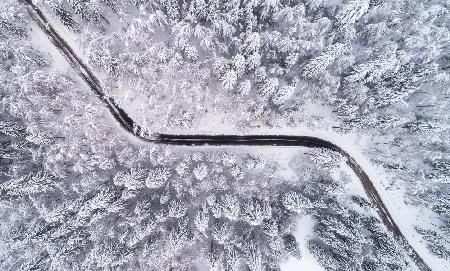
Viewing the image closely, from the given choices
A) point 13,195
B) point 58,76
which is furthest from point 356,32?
point 13,195

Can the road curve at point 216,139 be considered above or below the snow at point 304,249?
above

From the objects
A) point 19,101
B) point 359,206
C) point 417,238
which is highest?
point 19,101

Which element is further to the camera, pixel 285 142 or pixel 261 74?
pixel 285 142

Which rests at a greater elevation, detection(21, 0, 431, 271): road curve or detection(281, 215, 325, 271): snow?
detection(21, 0, 431, 271): road curve

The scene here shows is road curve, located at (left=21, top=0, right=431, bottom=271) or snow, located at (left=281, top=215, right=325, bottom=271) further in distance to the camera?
snow, located at (left=281, top=215, right=325, bottom=271)

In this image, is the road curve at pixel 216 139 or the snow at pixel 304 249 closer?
the road curve at pixel 216 139

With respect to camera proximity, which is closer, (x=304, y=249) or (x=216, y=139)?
(x=216, y=139)

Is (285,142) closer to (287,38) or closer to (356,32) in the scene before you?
(287,38)

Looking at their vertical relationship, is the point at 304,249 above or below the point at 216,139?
below
